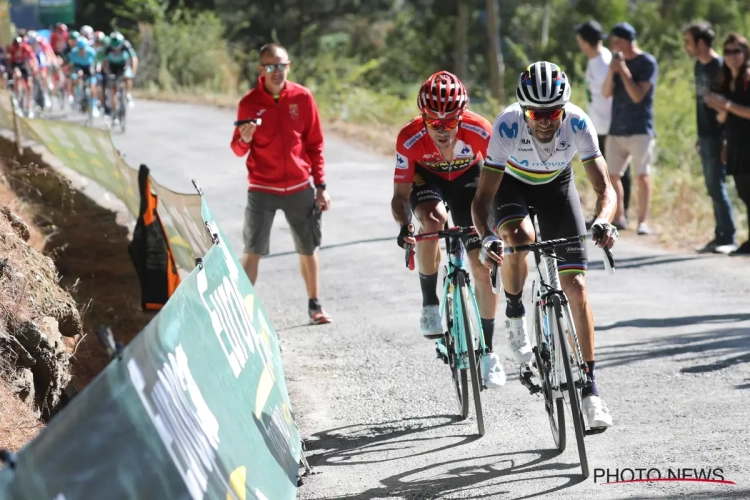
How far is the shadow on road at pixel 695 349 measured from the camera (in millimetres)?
8352

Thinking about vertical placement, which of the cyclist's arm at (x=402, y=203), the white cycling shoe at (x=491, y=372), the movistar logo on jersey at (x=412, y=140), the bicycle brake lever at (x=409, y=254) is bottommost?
the white cycling shoe at (x=491, y=372)

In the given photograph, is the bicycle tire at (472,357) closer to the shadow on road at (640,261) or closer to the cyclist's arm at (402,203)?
the cyclist's arm at (402,203)

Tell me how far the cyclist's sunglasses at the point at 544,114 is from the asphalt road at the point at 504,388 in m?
1.90

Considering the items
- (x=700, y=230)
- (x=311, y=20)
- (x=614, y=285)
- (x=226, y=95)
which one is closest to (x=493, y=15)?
(x=226, y=95)

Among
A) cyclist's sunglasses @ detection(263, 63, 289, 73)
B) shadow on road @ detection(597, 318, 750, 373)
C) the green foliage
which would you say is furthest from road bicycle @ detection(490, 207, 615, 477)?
the green foliage

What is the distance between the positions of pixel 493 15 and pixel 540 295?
3371 centimetres

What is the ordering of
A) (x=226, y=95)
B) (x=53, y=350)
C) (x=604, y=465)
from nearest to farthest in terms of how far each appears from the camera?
(x=604, y=465) < (x=53, y=350) < (x=226, y=95)

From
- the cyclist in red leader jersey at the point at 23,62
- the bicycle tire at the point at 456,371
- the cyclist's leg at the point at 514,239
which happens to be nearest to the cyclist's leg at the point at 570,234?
the cyclist's leg at the point at 514,239

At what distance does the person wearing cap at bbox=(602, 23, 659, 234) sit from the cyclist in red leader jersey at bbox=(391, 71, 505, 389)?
603cm

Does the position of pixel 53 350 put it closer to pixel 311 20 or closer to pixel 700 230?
pixel 700 230

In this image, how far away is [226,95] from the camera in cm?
3694

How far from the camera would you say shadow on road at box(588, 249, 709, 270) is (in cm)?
1234

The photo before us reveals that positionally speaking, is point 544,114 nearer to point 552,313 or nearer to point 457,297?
point 552,313

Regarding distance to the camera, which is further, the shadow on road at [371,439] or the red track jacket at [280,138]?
the red track jacket at [280,138]
